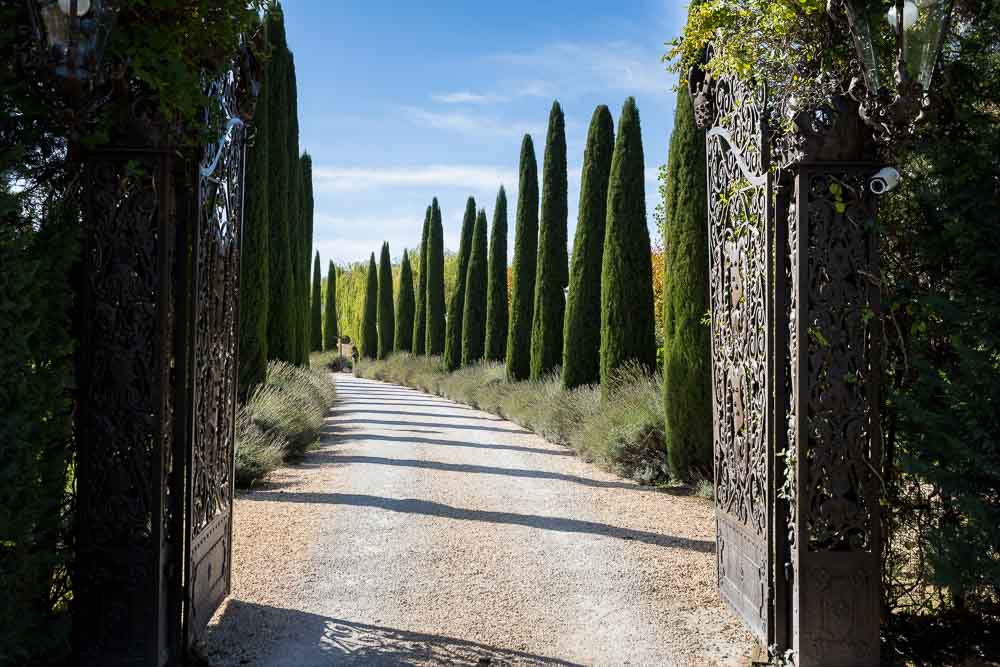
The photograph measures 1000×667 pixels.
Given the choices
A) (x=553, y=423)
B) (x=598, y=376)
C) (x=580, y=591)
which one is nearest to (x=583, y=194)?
(x=598, y=376)

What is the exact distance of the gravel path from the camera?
4.20 metres

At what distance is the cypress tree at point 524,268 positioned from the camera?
18.9 metres

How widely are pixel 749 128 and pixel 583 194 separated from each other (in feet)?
35.7

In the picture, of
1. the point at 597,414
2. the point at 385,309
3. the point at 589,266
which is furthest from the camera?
the point at 385,309

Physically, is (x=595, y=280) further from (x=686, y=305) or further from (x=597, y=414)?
(x=686, y=305)

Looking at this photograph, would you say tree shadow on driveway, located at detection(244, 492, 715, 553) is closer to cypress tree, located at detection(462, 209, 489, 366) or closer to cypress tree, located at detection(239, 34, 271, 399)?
cypress tree, located at detection(239, 34, 271, 399)

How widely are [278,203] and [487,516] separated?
8.69 m

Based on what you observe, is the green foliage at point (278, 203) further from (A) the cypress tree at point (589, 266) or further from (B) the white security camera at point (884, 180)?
(B) the white security camera at point (884, 180)

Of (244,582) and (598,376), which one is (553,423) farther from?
(244,582)

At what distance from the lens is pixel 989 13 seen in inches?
143

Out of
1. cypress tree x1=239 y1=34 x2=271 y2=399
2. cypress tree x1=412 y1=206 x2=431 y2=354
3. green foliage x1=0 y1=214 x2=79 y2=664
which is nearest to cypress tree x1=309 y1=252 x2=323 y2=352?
Answer: cypress tree x1=412 y1=206 x2=431 y2=354

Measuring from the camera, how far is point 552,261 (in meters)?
17.4

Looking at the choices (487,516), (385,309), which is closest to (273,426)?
(487,516)

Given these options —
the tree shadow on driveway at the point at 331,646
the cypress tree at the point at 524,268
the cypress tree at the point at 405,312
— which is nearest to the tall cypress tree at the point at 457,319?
the cypress tree at the point at 524,268
